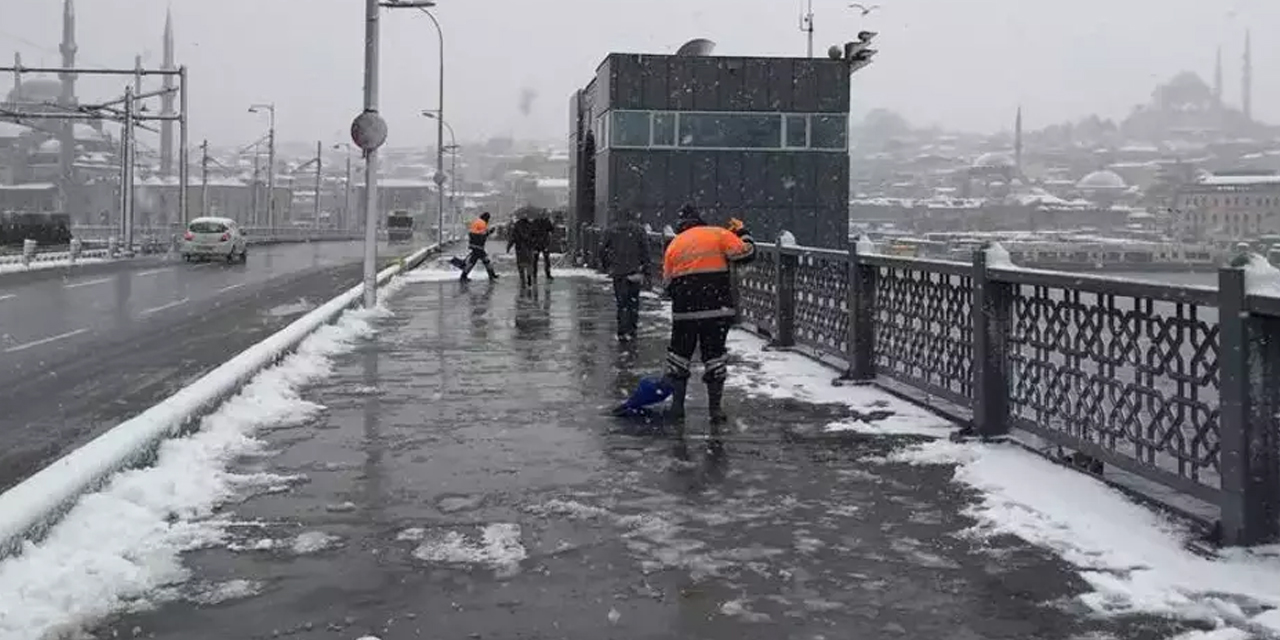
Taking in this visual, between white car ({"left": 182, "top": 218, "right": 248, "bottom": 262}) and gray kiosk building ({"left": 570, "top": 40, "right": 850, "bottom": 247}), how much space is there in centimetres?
1462

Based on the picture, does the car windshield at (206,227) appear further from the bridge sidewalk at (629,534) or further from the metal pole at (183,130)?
the bridge sidewalk at (629,534)

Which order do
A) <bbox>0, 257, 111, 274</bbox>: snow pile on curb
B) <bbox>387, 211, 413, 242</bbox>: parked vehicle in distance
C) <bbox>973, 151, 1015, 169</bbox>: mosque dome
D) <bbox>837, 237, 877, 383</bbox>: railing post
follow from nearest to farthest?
<bbox>837, 237, 877, 383</bbox>: railing post → <bbox>973, 151, 1015, 169</bbox>: mosque dome → <bbox>0, 257, 111, 274</bbox>: snow pile on curb → <bbox>387, 211, 413, 242</bbox>: parked vehicle in distance

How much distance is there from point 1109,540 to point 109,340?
513 inches

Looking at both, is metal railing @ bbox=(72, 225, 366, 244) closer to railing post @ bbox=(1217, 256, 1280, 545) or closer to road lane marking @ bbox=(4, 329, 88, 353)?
road lane marking @ bbox=(4, 329, 88, 353)

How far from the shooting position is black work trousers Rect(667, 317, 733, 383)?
29.8 ft

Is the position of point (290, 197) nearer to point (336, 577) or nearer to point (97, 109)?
point (97, 109)

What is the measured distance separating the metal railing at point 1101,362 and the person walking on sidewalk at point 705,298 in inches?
62.3

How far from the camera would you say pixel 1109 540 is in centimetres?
568

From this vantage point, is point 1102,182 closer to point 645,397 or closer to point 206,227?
point 645,397

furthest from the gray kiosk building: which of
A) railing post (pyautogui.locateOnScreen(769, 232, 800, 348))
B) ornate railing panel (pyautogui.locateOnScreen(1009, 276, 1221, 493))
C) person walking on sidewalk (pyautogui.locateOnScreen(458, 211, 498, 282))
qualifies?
ornate railing panel (pyautogui.locateOnScreen(1009, 276, 1221, 493))

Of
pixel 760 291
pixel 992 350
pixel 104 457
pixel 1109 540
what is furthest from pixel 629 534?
pixel 760 291

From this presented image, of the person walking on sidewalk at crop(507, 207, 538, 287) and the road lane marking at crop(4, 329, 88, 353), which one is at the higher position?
the person walking on sidewalk at crop(507, 207, 538, 287)

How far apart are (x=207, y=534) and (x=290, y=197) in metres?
117

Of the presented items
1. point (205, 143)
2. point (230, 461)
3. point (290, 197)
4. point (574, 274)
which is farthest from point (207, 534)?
point (290, 197)
